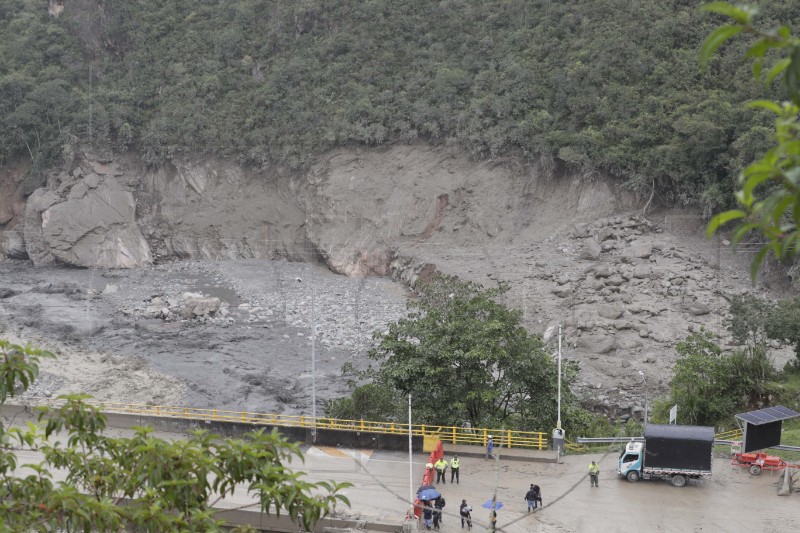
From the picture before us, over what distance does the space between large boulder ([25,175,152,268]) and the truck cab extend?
4447 cm

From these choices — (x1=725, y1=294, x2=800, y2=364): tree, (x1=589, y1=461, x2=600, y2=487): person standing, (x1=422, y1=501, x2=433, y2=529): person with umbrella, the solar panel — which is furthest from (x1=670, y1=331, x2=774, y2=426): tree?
(x1=422, y1=501, x2=433, y2=529): person with umbrella

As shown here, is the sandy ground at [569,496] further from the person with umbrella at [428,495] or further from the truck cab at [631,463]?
the person with umbrella at [428,495]

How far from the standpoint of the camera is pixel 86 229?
58.9 m

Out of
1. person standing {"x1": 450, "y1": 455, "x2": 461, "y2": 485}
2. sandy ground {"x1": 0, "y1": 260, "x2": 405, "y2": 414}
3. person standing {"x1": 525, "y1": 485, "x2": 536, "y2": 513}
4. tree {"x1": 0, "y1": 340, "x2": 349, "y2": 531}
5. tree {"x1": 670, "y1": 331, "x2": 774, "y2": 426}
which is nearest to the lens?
tree {"x1": 0, "y1": 340, "x2": 349, "y2": 531}

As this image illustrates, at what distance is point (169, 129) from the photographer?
63469 mm

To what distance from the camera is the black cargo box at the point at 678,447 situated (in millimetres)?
20359

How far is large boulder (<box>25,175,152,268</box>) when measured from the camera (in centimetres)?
5866

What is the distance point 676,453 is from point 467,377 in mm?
6383

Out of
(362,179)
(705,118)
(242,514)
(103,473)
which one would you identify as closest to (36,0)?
(362,179)

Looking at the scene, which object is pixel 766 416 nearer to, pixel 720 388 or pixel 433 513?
pixel 720 388

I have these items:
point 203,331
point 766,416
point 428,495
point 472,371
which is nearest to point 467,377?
point 472,371

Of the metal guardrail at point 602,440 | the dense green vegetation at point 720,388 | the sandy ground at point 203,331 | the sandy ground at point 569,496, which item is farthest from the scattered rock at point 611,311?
the sandy ground at point 569,496

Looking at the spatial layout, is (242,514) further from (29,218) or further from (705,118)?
(29,218)

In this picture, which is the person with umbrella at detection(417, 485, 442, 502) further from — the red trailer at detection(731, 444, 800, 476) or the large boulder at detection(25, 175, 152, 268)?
the large boulder at detection(25, 175, 152, 268)
